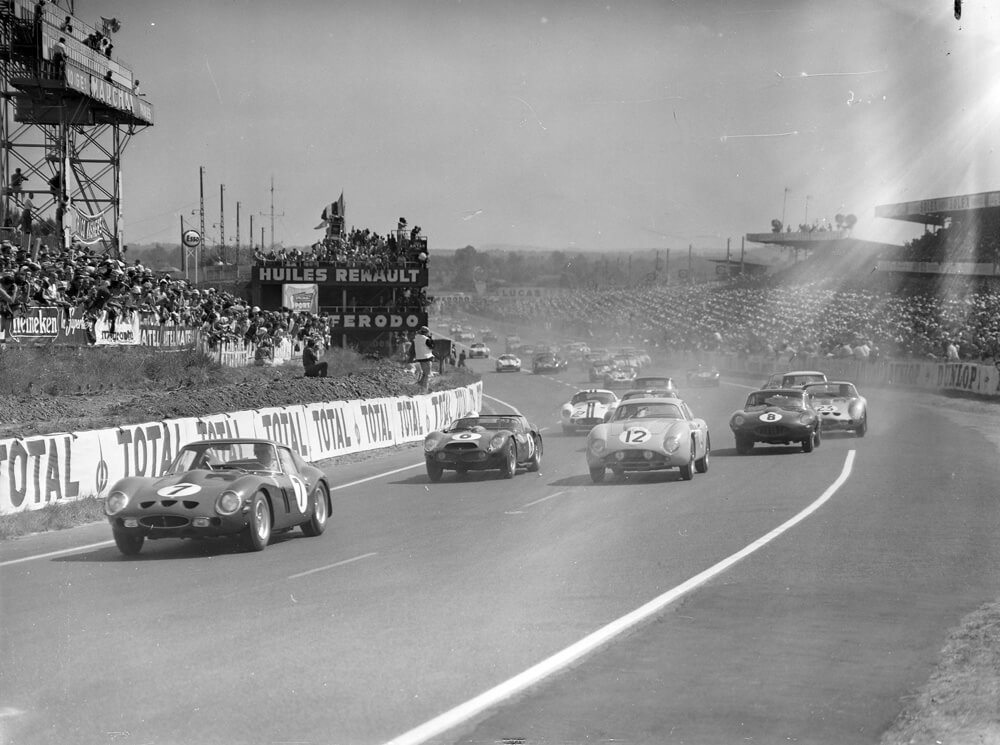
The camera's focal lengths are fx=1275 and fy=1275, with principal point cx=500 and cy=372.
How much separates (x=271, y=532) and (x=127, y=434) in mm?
5027

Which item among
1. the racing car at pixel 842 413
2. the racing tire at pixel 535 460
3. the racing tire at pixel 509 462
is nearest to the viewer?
the racing tire at pixel 509 462

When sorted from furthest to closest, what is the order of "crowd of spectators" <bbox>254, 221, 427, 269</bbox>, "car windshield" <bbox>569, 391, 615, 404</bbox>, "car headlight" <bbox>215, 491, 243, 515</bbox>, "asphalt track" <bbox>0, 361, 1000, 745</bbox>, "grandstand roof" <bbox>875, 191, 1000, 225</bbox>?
"grandstand roof" <bbox>875, 191, 1000, 225</bbox>, "crowd of spectators" <bbox>254, 221, 427, 269</bbox>, "car windshield" <bbox>569, 391, 615, 404</bbox>, "car headlight" <bbox>215, 491, 243, 515</bbox>, "asphalt track" <bbox>0, 361, 1000, 745</bbox>

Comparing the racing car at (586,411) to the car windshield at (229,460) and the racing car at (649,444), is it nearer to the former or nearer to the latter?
the racing car at (649,444)

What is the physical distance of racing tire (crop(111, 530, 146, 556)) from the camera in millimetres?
12719

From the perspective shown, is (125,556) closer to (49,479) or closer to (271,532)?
(271,532)

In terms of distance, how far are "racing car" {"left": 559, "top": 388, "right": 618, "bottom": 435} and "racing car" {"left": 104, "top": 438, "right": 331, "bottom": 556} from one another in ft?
63.8

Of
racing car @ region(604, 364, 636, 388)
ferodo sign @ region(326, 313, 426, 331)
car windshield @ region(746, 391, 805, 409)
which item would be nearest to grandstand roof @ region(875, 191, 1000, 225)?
racing car @ region(604, 364, 636, 388)

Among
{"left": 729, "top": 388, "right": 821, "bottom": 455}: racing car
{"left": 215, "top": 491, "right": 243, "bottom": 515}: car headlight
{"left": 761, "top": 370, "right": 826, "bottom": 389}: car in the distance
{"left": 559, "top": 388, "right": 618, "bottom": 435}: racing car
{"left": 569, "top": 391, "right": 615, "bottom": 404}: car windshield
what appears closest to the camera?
{"left": 215, "top": 491, "right": 243, "bottom": 515}: car headlight

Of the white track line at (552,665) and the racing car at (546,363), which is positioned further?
the racing car at (546,363)

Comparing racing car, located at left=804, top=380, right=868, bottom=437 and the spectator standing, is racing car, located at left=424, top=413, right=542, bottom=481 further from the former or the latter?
racing car, located at left=804, top=380, right=868, bottom=437

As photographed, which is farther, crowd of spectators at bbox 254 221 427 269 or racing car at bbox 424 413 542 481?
crowd of spectators at bbox 254 221 427 269

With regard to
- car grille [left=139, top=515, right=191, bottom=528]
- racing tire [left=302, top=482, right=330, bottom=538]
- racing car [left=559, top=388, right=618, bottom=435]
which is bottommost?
racing car [left=559, top=388, right=618, bottom=435]

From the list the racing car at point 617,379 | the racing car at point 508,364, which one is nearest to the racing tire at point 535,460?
the racing car at point 617,379

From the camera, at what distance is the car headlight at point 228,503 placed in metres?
12.6
